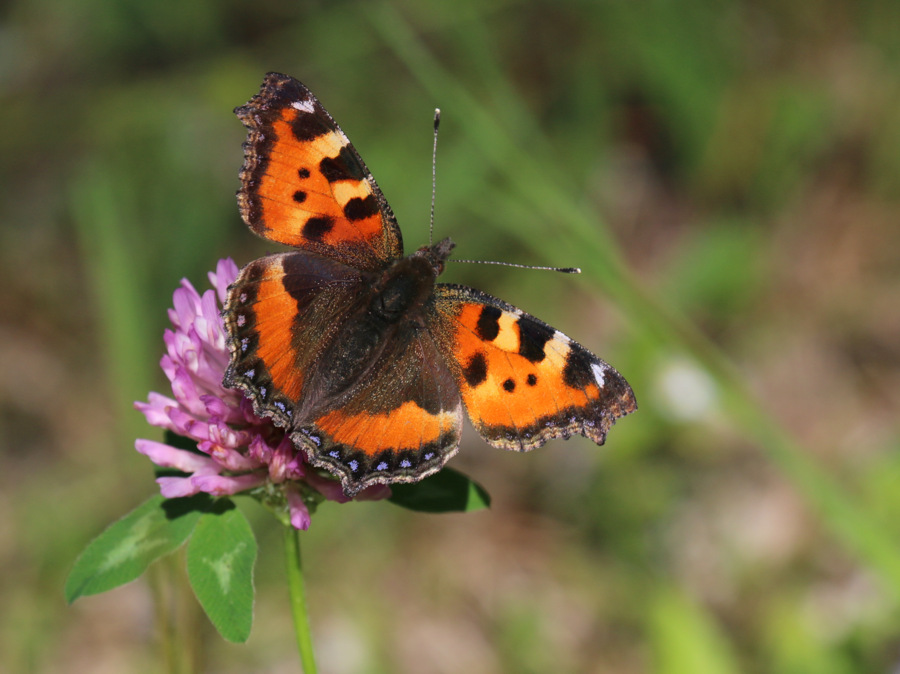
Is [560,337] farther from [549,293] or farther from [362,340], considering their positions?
[549,293]

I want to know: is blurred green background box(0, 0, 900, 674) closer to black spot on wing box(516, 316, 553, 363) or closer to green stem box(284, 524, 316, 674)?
black spot on wing box(516, 316, 553, 363)

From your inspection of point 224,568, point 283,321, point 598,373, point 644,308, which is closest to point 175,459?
point 224,568

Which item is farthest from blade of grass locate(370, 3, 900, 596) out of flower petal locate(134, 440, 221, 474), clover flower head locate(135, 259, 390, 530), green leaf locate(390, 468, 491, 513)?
flower petal locate(134, 440, 221, 474)

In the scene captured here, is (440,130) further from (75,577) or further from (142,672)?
(75,577)

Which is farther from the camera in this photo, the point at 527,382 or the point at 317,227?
the point at 317,227

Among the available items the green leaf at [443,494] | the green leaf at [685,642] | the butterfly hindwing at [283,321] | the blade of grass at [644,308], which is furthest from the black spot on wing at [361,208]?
the green leaf at [685,642]

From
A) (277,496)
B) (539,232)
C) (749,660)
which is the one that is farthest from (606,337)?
(277,496)

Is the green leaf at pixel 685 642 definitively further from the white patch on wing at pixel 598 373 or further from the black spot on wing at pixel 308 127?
the black spot on wing at pixel 308 127
